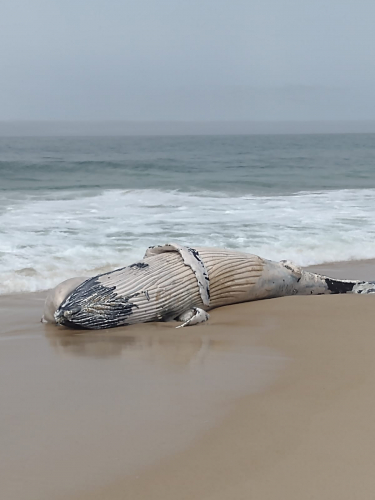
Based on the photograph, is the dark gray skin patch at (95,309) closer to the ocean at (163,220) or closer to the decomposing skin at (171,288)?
the decomposing skin at (171,288)

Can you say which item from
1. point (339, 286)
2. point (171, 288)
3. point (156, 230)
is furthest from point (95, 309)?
point (156, 230)

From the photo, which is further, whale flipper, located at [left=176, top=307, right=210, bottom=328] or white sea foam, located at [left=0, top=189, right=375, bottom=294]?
white sea foam, located at [left=0, top=189, right=375, bottom=294]

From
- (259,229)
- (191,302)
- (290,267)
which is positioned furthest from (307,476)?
(259,229)

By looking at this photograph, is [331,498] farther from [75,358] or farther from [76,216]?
[76,216]

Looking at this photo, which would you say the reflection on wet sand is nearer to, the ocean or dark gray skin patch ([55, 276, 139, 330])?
dark gray skin patch ([55, 276, 139, 330])

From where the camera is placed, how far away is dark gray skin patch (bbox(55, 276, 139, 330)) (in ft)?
14.6

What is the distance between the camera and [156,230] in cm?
1035

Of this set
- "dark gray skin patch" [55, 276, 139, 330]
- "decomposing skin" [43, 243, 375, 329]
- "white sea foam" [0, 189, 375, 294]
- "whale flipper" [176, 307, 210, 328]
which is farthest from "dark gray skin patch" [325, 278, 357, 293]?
"white sea foam" [0, 189, 375, 294]

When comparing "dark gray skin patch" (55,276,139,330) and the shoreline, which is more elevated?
"dark gray skin patch" (55,276,139,330)

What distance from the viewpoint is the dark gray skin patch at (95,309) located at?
446cm

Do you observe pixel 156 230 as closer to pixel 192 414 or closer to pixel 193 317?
pixel 193 317

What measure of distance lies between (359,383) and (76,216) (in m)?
9.74

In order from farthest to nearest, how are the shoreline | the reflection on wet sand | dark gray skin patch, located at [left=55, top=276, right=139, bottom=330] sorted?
the shoreline < dark gray skin patch, located at [left=55, top=276, right=139, bottom=330] < the reflection on wet sand

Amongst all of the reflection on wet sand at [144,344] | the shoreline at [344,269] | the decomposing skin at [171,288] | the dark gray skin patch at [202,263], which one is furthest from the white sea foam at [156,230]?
the reflection on wet sand at [144,344]
